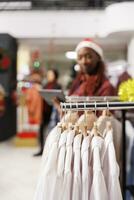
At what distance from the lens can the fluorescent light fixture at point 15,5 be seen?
600cm

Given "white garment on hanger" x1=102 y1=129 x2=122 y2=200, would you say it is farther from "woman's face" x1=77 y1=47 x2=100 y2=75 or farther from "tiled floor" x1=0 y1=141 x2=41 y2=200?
"tiled floor" x1=0 y1=141 x2=41 y2=200

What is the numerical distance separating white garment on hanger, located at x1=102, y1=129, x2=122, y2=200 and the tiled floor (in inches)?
82.0

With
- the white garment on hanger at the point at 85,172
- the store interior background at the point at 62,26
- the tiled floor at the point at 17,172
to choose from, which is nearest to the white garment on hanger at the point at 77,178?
the white garment on hanger at the point at 85,172

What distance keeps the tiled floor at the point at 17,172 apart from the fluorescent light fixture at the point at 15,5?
256 centimetres

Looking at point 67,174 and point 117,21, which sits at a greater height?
point 117,21

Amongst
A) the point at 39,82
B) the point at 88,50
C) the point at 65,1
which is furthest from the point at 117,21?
the point at 88,50

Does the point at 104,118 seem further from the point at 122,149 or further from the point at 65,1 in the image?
the point at 65,1

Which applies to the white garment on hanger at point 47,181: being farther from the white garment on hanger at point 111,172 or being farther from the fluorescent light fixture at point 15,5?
the fluorescent light fixture at point 15,5

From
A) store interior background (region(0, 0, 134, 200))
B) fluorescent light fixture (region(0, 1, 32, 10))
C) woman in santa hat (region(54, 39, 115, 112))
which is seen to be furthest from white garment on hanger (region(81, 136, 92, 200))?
fluorescent light fixture (region(0, 1, 32, 10))

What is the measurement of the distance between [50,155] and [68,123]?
252 millimetres

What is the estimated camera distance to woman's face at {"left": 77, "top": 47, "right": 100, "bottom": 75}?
2.10 metres

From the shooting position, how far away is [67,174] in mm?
1207

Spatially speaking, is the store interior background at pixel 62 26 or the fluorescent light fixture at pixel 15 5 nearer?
the store interior background at pixel 62 26

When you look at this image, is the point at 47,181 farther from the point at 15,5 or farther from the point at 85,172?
the point at 15,5
